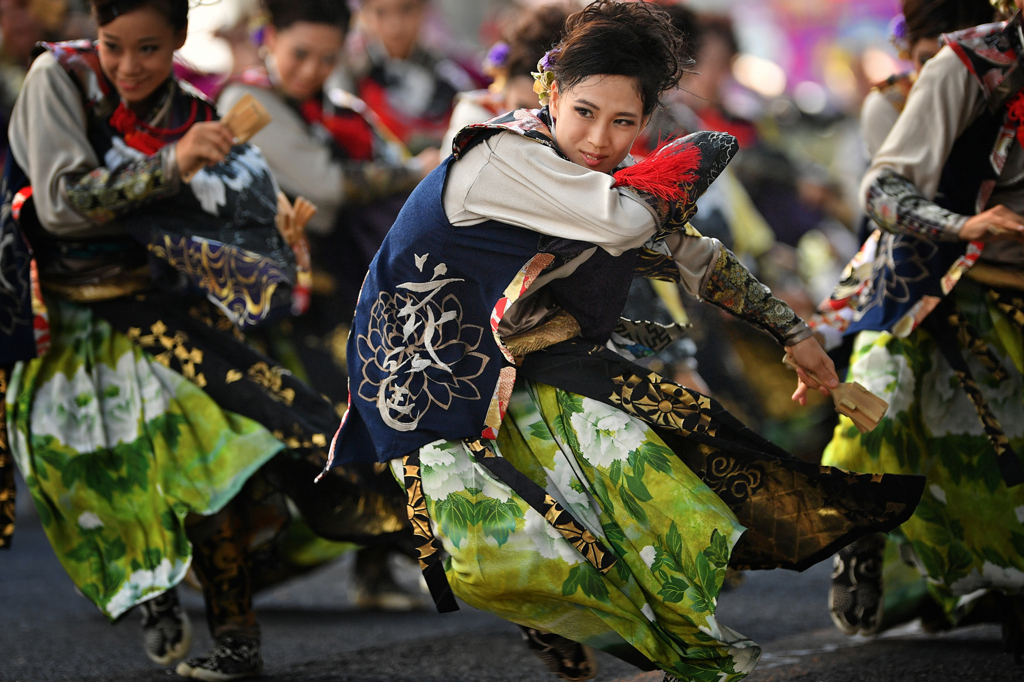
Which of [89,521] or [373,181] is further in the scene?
[373,181]

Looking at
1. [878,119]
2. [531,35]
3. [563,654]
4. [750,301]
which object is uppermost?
[531,35]

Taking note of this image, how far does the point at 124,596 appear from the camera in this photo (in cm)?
305

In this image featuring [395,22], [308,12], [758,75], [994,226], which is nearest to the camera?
[994,226]

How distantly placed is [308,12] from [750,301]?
2.46 metres

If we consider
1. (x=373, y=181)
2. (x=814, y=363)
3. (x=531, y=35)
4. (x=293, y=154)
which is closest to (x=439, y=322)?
(x=814, y=363)

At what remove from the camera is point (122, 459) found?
311 centimetres

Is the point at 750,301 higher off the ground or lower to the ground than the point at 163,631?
higher

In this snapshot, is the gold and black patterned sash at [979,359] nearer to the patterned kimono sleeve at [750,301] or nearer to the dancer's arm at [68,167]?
the patterned kimono sleeve at [750,301]

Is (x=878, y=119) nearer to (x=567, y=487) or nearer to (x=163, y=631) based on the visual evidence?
(x=567, y=487)

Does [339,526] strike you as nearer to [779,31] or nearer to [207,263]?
[207,263]

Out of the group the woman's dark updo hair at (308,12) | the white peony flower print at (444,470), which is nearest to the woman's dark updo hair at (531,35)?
the woman's dark updo hair at (308,12)

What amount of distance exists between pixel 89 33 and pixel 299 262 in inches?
131

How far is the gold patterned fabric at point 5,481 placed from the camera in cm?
306

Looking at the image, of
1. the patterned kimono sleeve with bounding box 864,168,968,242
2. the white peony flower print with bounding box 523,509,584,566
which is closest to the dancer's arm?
the white peony flower print with bounding box 523,509,584,566
